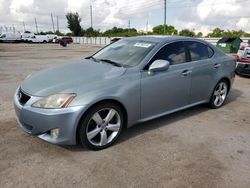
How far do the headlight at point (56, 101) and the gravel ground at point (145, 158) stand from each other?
2.28 ft

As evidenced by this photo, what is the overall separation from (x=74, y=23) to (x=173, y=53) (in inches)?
3134

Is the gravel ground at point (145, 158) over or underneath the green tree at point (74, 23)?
underneath

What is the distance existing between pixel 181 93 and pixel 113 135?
1.54 meters

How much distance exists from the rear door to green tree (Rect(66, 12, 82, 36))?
7820cm

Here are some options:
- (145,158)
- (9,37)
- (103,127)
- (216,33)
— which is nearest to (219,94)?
(145,158)

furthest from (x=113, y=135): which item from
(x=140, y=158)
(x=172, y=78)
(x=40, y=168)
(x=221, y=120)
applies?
(x=221, y=120)

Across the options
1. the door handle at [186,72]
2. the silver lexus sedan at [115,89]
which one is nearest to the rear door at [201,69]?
the silver lexus sedan at [115,89]

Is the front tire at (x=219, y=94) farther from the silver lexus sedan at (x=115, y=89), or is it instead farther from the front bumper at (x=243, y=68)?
the front bumper at (x=243, y=68)

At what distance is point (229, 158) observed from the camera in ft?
11.8

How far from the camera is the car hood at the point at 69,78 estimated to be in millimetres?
3528

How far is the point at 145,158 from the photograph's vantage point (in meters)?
3.54

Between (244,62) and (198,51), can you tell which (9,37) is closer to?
(244,62)

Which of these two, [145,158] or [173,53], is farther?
[173,53]

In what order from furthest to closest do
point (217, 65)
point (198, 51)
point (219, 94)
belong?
1. point (219, 94)
2. point (217, 65)
3. point (198, 51)
